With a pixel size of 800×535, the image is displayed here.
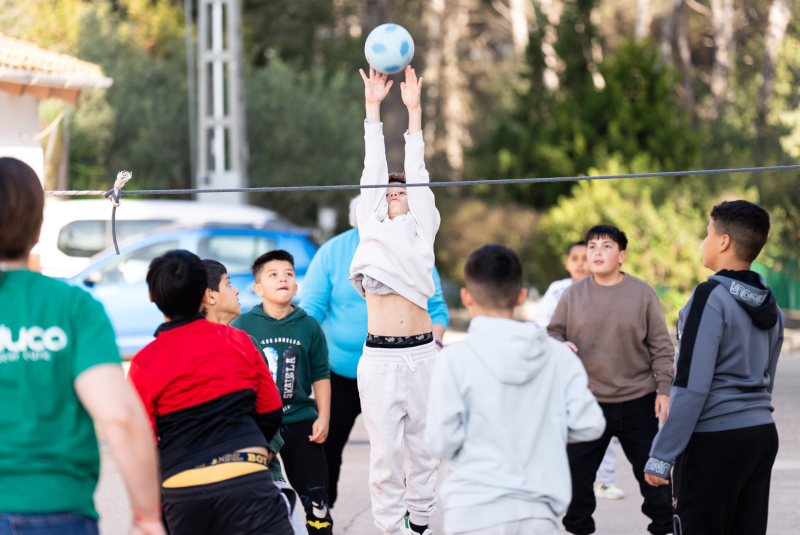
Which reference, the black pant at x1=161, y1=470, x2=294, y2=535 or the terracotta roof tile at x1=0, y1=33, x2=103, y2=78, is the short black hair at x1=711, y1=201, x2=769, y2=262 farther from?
the terracotta roof tile at x1=0, y1=33, x2=103, y2=78

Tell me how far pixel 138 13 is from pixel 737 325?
2728 cm

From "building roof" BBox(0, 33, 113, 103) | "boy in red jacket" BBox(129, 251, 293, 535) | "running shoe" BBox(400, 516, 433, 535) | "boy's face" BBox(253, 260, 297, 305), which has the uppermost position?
"building roof" BBox(0, 33, 113, 103)

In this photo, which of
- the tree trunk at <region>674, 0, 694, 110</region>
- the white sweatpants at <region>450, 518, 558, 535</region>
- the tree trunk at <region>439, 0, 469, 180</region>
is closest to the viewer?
the white sweatpants at <region>450, 518, 558, 535</region>

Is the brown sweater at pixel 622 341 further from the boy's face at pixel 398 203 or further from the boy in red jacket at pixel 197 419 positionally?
the boy in red jacket at pixel 197 419

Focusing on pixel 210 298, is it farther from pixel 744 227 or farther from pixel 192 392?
Result: pixel 744 227

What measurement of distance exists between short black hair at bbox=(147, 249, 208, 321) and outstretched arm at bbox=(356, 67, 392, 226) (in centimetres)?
150

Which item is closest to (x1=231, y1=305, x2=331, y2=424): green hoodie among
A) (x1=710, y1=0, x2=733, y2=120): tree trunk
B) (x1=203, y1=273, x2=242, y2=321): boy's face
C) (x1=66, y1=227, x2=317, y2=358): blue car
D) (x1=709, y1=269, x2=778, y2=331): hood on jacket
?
(x1=203, y1=273, x2=242, y2=321): boy's face

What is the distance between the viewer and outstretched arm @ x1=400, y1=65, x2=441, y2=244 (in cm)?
436

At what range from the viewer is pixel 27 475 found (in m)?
2.19

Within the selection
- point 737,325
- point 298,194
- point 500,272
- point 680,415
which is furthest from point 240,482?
point 298,194

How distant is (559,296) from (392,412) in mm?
2166

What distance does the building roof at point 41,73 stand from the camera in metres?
13.7

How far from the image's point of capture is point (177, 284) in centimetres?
303

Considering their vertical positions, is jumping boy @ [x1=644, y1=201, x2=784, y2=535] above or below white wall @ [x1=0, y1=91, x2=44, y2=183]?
below
